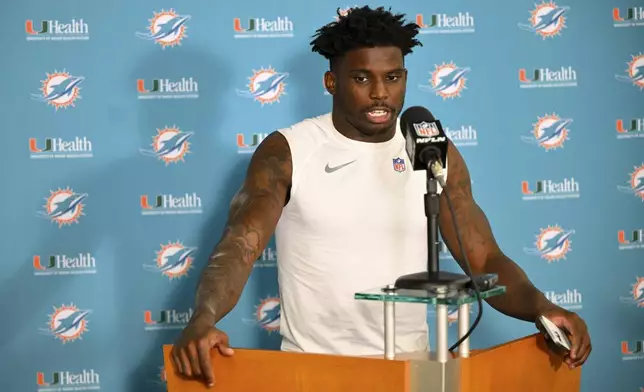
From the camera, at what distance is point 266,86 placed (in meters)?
3.59

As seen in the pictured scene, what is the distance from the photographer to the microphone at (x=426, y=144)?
1.76m

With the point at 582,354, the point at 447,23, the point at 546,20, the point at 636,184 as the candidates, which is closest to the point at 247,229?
the point at 582,354

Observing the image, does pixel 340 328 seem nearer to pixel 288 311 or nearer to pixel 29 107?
pixel 288 311

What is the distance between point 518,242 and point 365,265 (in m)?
1.27

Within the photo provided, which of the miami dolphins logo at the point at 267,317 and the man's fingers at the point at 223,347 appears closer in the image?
the man's fingers at the point at 223,347

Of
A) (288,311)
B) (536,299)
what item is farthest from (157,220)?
(536,299)

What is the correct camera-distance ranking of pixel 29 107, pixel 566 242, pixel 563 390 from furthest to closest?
pixel 566 242 → pixel 29 107 → pixel 563 390

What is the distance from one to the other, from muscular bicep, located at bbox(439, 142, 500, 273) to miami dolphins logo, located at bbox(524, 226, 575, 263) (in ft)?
3.29

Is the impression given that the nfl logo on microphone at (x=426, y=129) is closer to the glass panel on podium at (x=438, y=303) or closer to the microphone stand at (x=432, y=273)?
the microphone stand at (x=432, y=273)

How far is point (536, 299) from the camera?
7.72ft

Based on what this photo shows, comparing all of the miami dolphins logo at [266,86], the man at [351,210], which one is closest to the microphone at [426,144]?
the man at [351,210]

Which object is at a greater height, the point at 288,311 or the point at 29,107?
the point at 29,107

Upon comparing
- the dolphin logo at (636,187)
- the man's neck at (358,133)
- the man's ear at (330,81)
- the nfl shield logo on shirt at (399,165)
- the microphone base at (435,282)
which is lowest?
the microphone base at (435,282)

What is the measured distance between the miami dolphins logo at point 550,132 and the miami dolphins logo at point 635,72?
0.30 m
